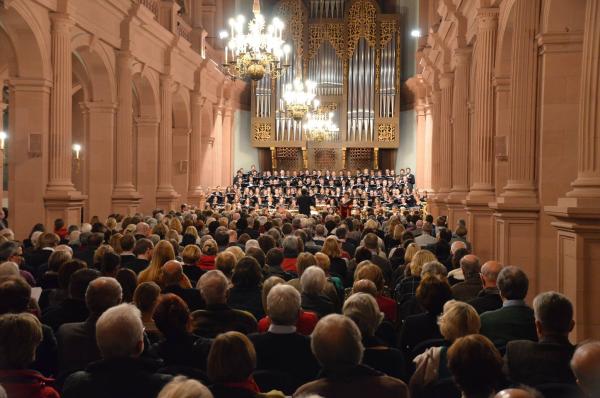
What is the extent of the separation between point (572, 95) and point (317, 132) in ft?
76.4

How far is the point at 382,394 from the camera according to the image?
3.91 m

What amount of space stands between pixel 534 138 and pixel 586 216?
4320mm

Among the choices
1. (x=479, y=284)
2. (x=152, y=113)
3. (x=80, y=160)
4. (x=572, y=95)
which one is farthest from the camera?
(x=80, y=160)

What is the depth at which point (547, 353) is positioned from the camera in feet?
14.6

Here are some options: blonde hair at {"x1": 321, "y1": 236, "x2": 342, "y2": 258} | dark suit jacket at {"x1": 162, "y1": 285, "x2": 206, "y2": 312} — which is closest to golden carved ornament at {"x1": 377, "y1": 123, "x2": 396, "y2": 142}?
blonde hair at {"x1": 321, "y1": 236, "x2": 342, "y2": 258}

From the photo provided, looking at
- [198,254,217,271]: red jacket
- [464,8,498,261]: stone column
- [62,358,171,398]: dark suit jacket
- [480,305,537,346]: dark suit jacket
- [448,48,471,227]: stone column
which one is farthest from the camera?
[448,48,471,227]: stone column

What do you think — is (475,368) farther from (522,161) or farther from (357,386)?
(522,161)

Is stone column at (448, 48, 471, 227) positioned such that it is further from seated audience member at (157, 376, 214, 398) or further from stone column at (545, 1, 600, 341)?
seated audience member at (157, 376, 214, 398)

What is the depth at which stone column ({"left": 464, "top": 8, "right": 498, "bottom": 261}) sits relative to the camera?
14758 millimetres

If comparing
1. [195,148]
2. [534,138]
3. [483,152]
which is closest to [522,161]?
[534,138]

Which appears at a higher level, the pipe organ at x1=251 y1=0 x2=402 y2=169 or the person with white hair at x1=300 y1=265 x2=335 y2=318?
the pipe organ at x1=251 y1=0 x2=402 y2=169

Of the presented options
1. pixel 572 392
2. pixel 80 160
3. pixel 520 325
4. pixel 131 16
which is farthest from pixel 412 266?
pixel 80 160

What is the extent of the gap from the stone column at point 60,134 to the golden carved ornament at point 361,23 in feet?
78.0

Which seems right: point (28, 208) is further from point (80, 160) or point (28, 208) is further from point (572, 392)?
point (572, 392)
